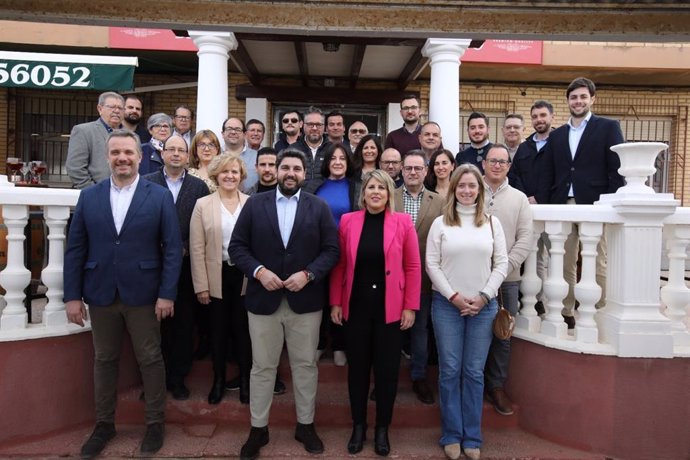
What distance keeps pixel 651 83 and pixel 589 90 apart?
6281mm

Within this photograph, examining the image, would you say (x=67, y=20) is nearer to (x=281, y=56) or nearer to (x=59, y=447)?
(x=59, y=447)

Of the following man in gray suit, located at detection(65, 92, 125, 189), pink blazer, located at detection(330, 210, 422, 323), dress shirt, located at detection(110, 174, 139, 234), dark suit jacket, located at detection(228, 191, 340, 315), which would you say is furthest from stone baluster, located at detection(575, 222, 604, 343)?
man in gray suit, located at detection(65, 92, 125, 189)

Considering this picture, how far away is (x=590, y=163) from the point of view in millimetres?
3992

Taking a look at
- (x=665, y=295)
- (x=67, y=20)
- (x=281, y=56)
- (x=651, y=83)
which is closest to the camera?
(x=67, y=20)

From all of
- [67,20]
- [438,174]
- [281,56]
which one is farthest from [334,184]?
[281,56]

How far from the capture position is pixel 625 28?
238 centimetres

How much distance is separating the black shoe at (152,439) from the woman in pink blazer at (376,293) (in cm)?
123

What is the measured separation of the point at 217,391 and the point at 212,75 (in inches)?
151

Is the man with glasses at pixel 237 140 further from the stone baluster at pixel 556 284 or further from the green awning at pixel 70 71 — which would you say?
the green awning at pixel 70 71

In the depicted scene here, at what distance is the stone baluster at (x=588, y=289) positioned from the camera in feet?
11.3

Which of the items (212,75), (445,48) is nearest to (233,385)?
(212,75)

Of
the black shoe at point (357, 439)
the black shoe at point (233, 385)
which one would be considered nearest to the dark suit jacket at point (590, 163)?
the black shoe at point (357, 439)

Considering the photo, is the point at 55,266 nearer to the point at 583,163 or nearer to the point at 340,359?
the point at 340,359

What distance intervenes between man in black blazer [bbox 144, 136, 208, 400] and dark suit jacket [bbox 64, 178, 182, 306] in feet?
1.30
